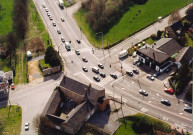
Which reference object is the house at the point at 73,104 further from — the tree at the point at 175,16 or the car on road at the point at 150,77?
the tree at the point at 175,16

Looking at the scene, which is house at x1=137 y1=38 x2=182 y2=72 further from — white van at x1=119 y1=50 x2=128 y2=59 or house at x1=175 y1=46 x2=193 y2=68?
white van at x1=119 y1=50 x2=128 y2=59

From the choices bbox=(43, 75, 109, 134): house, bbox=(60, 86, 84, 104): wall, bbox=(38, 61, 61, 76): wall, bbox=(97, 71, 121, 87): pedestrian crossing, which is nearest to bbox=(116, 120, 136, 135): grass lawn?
bbox=(43, 75, 109, 134): house

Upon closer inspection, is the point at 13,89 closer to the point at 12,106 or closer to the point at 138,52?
the point at 12,106

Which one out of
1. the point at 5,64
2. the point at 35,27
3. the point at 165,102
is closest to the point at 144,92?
the point at 165,102

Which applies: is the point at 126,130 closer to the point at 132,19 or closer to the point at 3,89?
the point at 3,89

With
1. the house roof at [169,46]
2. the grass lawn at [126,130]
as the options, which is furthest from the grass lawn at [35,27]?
the grass lawn at [126,130]

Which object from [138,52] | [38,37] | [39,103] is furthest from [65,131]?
[38,37]
